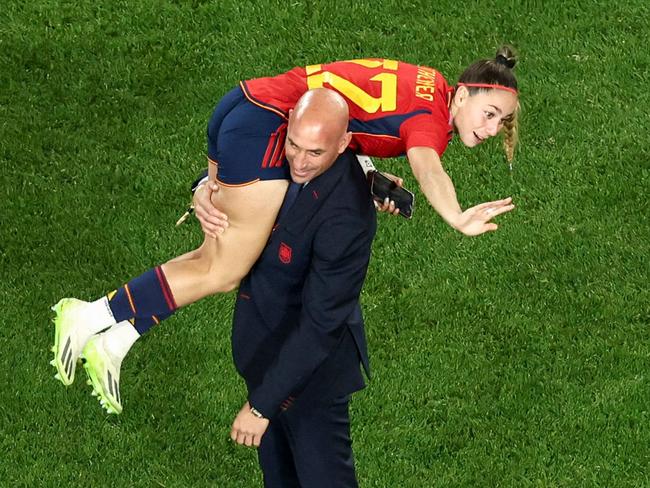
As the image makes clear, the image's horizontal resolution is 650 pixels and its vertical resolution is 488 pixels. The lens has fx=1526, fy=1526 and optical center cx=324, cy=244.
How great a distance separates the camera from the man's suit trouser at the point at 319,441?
6941 mm

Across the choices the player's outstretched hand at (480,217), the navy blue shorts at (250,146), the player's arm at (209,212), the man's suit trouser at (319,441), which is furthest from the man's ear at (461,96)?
the man's suit trouser at (319,441)

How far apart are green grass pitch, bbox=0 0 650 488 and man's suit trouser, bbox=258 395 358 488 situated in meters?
1.44

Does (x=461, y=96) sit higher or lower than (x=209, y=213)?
higher

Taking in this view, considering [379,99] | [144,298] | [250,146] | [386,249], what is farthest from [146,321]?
[386,249]

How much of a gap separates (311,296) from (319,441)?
86 centimetres

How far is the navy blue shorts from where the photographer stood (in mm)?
7109

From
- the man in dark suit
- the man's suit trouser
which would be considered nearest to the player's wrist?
the man in dark suit

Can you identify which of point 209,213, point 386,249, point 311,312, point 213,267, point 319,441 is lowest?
point 386,249

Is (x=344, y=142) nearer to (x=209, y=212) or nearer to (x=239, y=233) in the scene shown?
(x=239, y=233)

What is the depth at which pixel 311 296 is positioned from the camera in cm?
645

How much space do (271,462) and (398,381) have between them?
187 cm

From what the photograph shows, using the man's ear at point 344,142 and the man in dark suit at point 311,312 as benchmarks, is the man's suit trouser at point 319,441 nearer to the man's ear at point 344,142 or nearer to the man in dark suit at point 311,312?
the man in dark suit at point 311,312

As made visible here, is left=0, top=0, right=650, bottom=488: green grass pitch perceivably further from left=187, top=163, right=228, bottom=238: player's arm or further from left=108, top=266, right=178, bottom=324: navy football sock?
left=187, top=163, right=228, bottom=238: player's arm

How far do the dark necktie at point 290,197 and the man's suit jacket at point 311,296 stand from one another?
8.1 inches
